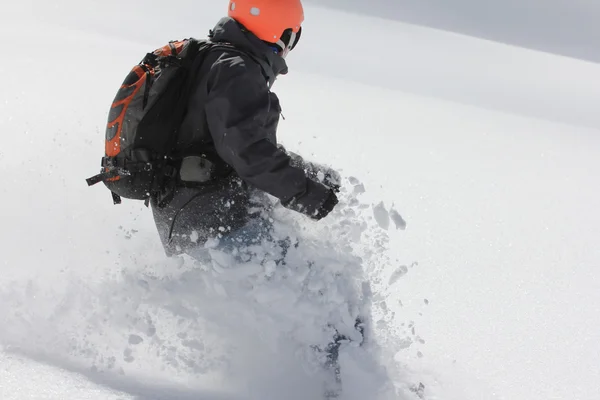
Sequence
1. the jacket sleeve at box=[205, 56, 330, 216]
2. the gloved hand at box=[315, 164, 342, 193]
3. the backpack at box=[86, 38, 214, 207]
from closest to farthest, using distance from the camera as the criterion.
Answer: the jacket sleeve at box=[205, 56, 330, 216], the backpack at box=[86, 38, 214, 207], the gloved hand at box=[315, 164, 342, 193]

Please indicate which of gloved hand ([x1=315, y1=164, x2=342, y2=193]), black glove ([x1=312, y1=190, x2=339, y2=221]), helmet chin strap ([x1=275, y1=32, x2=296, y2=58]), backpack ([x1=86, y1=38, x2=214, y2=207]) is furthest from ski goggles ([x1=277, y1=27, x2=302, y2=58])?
black glove ([x1=312, y1=190, x2=339, y2=221])

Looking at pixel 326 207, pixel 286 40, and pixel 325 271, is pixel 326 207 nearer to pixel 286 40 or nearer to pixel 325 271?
pixel 325 271

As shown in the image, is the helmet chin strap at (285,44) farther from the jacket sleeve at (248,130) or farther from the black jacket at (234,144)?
the jacket sleeve at (248,130)

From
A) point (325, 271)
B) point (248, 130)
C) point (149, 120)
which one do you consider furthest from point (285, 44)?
point (325, 271)

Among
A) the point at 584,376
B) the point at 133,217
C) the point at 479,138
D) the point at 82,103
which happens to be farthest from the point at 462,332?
the point at 479,138

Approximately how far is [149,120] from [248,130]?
42 centimetres

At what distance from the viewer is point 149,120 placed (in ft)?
8.91

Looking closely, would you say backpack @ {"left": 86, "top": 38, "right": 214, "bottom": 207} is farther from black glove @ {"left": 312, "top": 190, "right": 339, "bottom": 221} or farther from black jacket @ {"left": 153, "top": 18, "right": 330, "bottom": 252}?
black glove @ {"left": 312, "top": 190, "right": 339, "bottom": 221}

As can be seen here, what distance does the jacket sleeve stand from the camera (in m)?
2.59

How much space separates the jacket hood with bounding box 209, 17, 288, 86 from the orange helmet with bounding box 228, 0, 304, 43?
3 cm

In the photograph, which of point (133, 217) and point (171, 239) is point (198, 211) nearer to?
point (171, 239)

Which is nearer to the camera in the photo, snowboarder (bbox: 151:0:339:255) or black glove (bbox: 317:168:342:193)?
snowboarder (bbox: 151:0:339:255)

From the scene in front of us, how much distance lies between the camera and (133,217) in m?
4.29

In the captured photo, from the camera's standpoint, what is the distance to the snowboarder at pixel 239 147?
8.55 feet
